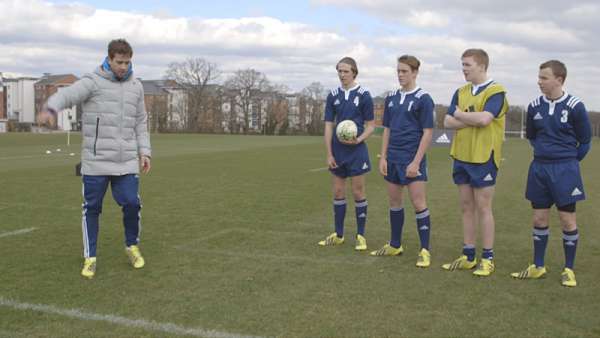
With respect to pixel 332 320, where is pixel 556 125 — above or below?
above

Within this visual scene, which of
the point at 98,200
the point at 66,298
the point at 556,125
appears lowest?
the point at 66,298

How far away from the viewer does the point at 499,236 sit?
26.1 ft

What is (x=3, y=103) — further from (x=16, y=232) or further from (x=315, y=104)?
(x=16, y=232)

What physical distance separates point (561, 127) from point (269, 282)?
3033 mm

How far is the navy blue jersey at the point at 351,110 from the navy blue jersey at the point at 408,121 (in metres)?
0.49

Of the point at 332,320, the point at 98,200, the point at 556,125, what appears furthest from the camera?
the point at 98,200

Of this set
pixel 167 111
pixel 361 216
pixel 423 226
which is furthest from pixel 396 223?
pixel 167 111

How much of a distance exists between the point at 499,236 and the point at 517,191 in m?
5.95

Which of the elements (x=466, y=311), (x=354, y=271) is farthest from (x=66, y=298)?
(x=466, y=311)

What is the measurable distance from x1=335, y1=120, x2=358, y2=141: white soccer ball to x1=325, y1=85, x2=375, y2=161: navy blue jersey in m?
0.09

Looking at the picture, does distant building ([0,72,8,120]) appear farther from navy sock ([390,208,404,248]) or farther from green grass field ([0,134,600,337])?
navy sock ([390,208,404,248])

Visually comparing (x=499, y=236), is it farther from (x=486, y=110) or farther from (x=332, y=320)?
(x=332, y=320)

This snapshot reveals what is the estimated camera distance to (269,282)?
549cm

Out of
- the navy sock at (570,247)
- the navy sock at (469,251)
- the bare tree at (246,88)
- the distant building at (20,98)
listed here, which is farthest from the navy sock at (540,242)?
the distant building at (20,98)
